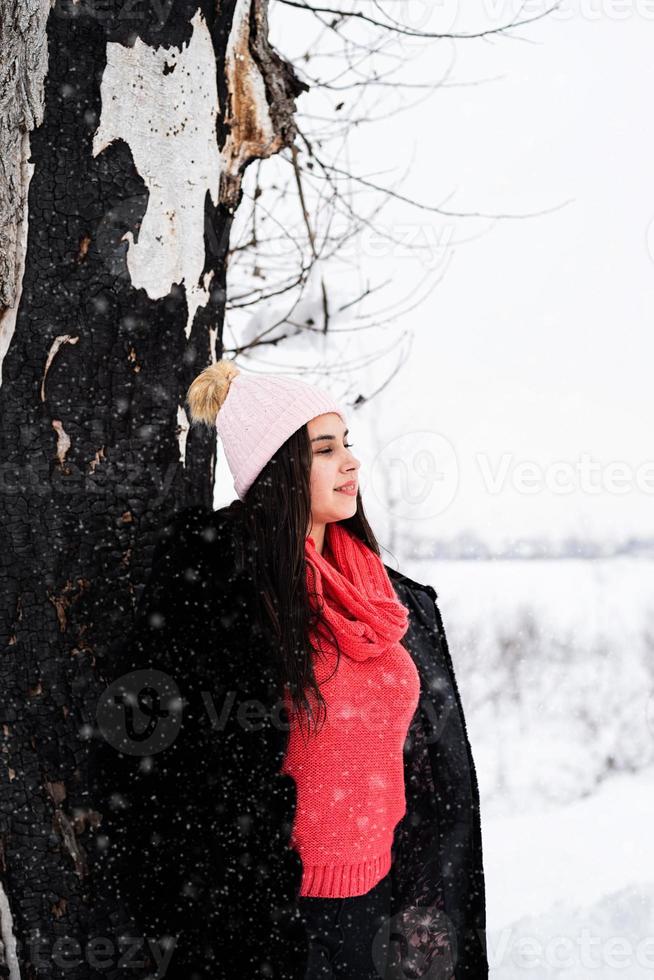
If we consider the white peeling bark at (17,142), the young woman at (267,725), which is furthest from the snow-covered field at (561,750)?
the white peeling bark at (17,142)

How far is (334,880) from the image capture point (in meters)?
1.79

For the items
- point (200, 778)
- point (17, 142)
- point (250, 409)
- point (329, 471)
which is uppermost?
point (17, 142)

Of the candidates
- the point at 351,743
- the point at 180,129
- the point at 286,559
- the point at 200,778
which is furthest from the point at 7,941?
the point at 180,129

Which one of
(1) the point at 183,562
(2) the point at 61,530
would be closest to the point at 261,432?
(1) the point at 183,562

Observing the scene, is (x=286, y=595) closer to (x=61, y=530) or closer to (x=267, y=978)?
(x=61, y=530)

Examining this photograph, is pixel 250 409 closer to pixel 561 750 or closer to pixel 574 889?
pixel 574 889

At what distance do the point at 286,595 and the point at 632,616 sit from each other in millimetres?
6182

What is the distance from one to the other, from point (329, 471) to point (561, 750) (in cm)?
486

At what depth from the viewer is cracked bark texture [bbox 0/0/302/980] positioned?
1711 millimetres

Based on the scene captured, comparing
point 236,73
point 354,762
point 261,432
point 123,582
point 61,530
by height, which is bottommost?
point 354,762

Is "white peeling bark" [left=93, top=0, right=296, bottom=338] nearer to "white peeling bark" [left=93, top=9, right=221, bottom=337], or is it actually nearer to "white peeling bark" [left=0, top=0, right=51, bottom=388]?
"white peeling bark" [left=93, top=9, right=221, bottom=337]

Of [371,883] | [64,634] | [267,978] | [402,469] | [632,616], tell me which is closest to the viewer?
[267,978]

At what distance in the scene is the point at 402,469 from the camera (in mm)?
5781

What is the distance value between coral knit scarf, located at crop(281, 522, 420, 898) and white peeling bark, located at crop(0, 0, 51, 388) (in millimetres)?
832
